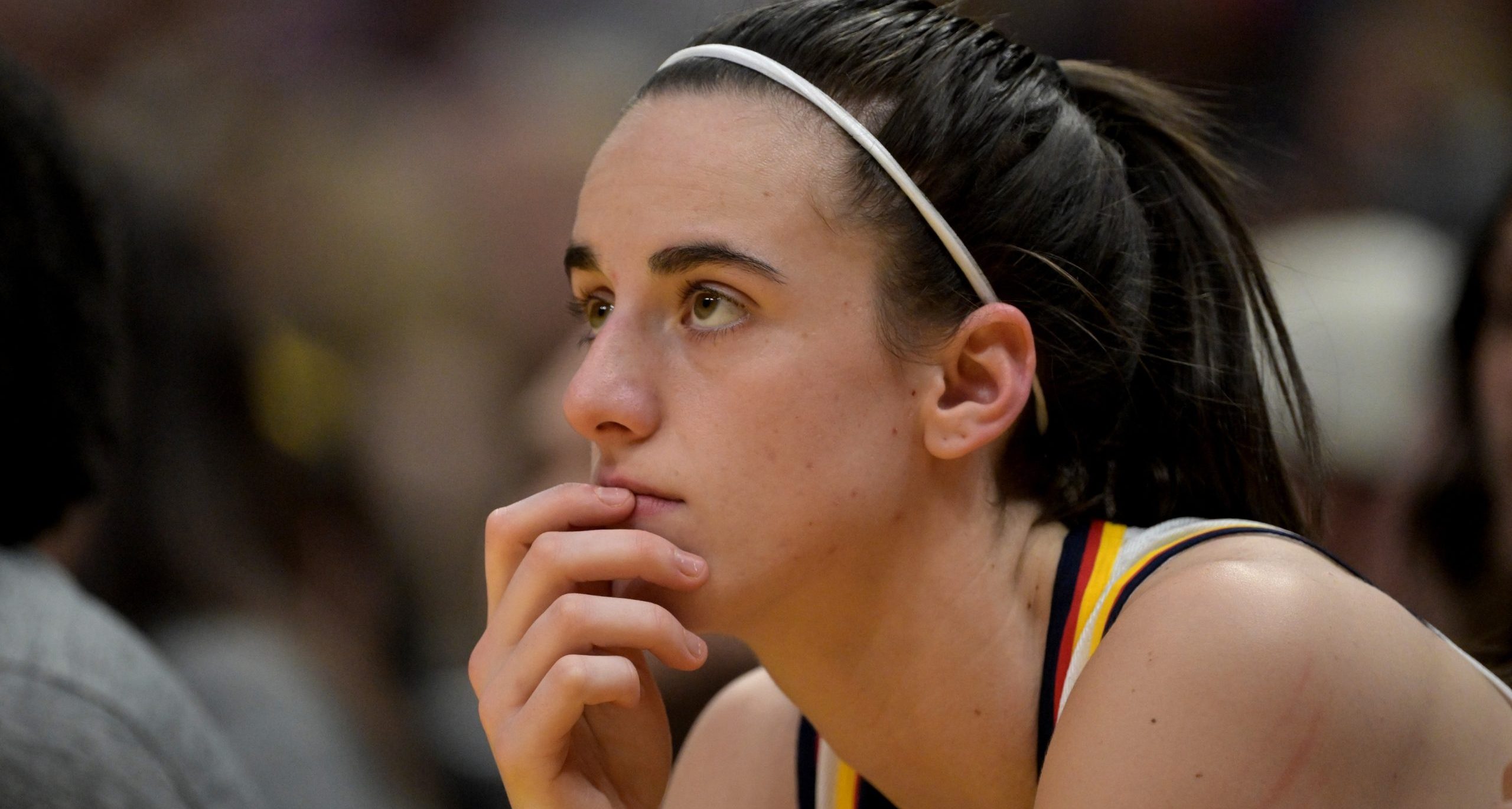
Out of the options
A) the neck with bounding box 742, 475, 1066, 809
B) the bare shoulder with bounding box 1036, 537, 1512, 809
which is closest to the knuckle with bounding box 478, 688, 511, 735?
the neck with bounding box 742, 475, 1066, 809

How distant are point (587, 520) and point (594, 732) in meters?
0.35

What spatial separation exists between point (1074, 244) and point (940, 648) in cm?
63

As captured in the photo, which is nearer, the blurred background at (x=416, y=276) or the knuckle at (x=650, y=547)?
the knuckle at (x=650, y=547)

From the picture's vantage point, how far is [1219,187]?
2186 millimetres

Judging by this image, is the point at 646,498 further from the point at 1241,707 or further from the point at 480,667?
the point at 1241,707

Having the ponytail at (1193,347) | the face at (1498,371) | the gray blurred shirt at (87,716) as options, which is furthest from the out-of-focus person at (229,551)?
the face at (1498,371)

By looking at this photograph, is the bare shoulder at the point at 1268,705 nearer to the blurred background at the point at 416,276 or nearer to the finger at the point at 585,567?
the finger at the point at 585,567

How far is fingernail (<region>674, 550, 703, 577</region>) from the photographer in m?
1.77

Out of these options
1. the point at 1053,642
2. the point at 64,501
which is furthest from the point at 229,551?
the point at 1053,642

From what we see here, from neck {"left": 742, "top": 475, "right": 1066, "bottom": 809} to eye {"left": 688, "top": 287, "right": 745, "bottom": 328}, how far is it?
0.38 meters

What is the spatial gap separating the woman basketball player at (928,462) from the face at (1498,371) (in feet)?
3.57

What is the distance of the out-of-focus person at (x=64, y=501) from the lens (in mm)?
1884

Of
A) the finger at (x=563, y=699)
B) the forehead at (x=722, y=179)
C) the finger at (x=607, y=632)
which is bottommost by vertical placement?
the finger at (x=563, y=699)

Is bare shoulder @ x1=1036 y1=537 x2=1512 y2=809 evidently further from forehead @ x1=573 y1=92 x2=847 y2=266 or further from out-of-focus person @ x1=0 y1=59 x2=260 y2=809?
out-of-focus person @ x1=0 y1=59 x2=260 y2=809
